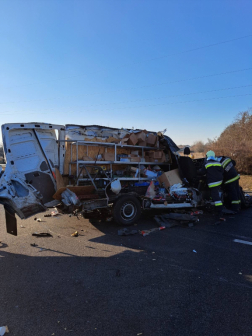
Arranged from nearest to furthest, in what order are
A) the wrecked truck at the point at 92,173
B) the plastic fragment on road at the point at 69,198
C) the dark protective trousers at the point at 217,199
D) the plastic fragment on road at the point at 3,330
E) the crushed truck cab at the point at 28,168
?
1. the plastic fragment on road at the point at 3,330
2. the crushed truck cab at the point at 28,168
3. the wrecked truck at the point at 92,173
4. the plastic fragment on road at the point at 69,198
5. the dark protective trousers at the point at 217,199

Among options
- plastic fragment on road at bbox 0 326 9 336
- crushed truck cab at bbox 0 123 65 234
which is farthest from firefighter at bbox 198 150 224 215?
plastic fragment on road at bbox 0 326 9 336

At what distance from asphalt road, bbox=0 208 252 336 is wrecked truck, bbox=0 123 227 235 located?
2.80ft

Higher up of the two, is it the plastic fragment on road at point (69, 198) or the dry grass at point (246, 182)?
the plastic fragment on road at point (69, 198)

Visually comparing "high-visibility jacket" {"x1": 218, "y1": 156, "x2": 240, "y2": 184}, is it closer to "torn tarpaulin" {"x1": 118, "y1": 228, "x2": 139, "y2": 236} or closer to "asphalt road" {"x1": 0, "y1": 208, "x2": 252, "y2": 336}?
"asphalt road" {"x1": 0, "y1": 208, "x2": 252, "y2": 336}

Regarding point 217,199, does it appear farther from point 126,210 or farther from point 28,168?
point 28,168

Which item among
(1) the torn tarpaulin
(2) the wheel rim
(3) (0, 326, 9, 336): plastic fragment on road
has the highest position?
(2) the wheel rim

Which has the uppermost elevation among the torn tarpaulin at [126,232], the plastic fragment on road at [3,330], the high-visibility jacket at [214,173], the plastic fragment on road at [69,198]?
the high-visibility jacket at [214,173]

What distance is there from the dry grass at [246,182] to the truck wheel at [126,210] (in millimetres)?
9080

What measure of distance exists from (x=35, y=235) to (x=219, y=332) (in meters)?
4.22

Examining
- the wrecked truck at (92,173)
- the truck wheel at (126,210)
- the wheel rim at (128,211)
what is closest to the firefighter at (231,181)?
the wrecked truck at (92,173)

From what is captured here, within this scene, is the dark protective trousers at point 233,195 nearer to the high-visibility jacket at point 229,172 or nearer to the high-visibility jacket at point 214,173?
the high-visibility jacket at point 229,172

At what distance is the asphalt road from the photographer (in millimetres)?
2564

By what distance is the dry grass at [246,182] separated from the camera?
13.2m

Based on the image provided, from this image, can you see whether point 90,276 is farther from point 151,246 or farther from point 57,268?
point 151,246
